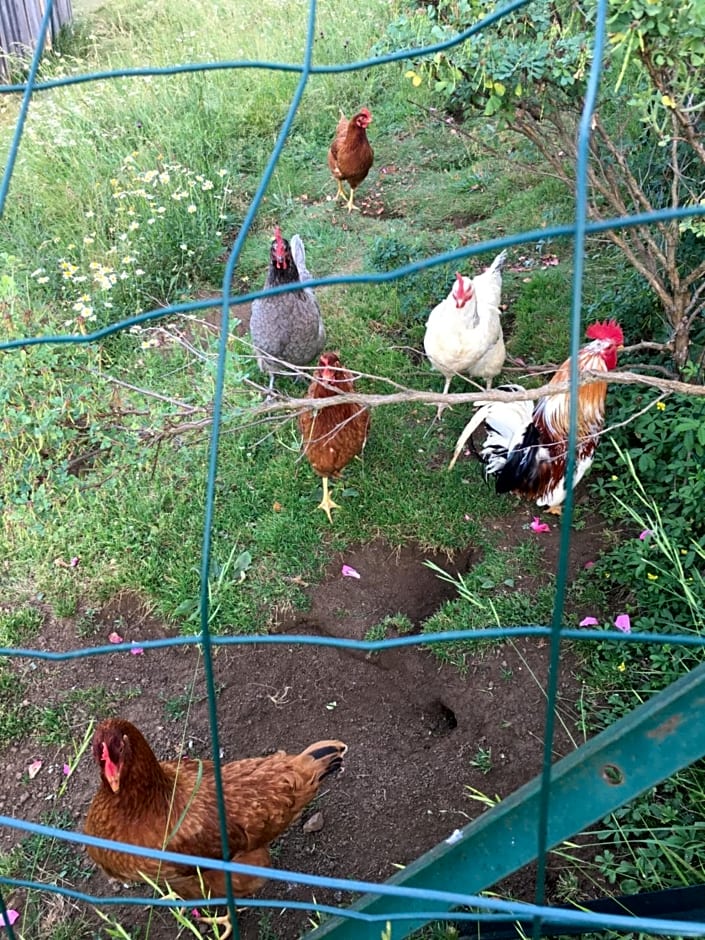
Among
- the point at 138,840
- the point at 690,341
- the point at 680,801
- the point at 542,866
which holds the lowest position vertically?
the point at 680,801

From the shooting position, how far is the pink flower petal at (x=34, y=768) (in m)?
2.45

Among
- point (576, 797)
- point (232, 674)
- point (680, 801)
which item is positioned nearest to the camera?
point (576, 797)

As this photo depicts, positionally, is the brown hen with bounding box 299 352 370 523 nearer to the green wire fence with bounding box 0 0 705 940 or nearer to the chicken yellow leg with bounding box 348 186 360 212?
the green wire fence with bounding box 0 0 705 940

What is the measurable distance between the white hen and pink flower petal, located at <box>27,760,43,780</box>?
2.34 m

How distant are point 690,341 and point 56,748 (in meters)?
3.03

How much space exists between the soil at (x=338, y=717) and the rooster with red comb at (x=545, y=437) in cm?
28

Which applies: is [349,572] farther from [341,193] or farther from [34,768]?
[341,193]

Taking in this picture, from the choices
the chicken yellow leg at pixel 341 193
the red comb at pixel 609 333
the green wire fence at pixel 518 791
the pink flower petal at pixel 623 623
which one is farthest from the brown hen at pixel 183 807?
the chicken yellow leg at pixel 341 193

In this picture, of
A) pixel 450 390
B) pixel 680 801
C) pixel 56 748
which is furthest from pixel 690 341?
pixel 56 748

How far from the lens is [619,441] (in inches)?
127

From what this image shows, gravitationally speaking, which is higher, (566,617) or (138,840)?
(138,840)

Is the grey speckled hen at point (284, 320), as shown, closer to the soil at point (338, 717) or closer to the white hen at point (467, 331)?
the white hen at point (467, 331)

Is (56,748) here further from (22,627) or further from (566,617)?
(566,617)

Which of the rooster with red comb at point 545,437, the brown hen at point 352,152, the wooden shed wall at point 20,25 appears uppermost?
the wooden shed wall at point 20,25
